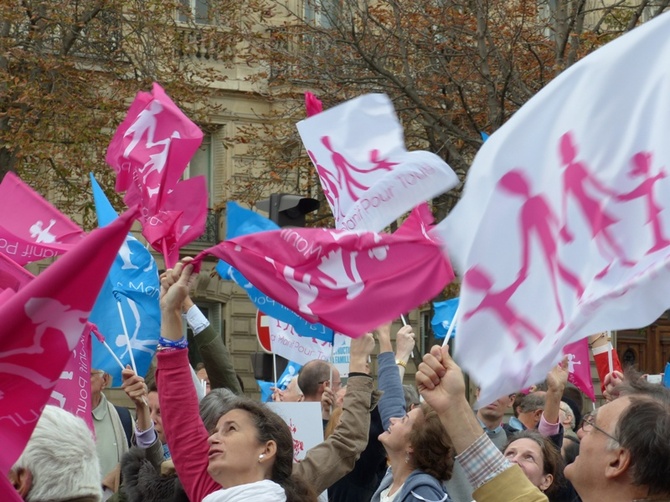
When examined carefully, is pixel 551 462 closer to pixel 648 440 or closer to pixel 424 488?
pixel 424 488

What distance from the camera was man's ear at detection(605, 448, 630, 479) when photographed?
367 cm

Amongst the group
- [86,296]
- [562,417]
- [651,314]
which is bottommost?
[562,417]

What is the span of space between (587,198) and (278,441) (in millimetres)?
1629

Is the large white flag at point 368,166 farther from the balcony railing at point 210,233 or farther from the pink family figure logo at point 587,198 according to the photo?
the balcony railing at point 210,233

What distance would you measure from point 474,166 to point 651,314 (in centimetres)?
73

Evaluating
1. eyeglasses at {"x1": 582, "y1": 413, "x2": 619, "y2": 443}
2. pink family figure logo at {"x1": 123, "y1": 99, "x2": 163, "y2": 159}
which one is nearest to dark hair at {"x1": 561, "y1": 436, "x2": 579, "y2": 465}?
pink family figure logo at {"x1": 123, "y1": 99, "x2": 163, "y2": 159}

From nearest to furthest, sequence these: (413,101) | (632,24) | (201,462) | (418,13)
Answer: (201,462) < (632,24) < (413,101) < (418,13)

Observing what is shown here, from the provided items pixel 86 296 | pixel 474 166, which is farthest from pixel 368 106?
pixel 86 296

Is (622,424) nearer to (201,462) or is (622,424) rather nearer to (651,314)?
(651,314)

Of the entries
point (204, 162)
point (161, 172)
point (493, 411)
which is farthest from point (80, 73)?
point (493, 411)

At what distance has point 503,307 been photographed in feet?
12.0

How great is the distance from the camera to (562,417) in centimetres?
860

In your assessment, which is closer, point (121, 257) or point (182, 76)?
point (121, 257)

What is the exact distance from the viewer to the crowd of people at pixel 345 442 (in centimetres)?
360
